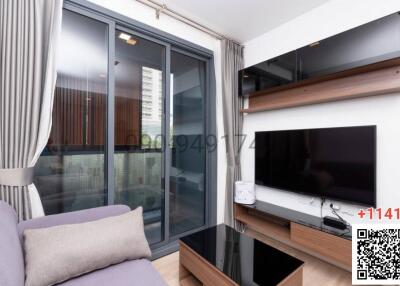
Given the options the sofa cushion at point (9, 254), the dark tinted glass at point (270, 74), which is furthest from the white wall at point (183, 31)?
the sofa cushion at point (9, 254)

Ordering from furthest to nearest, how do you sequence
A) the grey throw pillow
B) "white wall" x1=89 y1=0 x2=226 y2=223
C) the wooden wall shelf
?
"white wall" x1=89 y1=0 x2=226 y2=223 → the wooden wall shelf → the grey throw pillow

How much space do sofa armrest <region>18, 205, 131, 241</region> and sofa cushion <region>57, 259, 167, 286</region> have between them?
0.37m

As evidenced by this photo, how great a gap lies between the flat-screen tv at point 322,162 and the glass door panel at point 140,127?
130cm

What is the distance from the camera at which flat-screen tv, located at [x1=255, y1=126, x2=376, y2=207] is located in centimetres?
174

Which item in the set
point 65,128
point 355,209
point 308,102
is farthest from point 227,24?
point 355,209

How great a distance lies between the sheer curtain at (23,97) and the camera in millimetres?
1399

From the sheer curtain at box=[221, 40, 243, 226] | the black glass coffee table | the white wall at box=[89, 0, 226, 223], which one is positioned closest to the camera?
the black glass coffee table

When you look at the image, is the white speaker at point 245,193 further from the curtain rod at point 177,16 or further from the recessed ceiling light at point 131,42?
the recessed ceiling light at point 131,42

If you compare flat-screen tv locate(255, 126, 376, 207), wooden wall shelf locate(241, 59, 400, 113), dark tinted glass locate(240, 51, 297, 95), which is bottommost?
flat-screen tv locate(255, 126, 376, 207)

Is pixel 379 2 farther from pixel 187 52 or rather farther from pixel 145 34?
pixel 145 34

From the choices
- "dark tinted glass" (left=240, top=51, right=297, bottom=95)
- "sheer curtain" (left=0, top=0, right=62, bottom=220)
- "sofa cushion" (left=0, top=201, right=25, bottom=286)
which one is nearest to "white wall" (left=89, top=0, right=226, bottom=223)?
"dark tinted glass" (left=240, top=51, right=297, bottom=95)

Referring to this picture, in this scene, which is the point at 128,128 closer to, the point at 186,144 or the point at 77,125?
the point at 77,125

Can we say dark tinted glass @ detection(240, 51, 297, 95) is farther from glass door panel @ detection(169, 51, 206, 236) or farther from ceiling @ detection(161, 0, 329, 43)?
glass door panel @ detection(169, 51, 206, 236)

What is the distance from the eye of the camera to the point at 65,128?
70.7 inches
